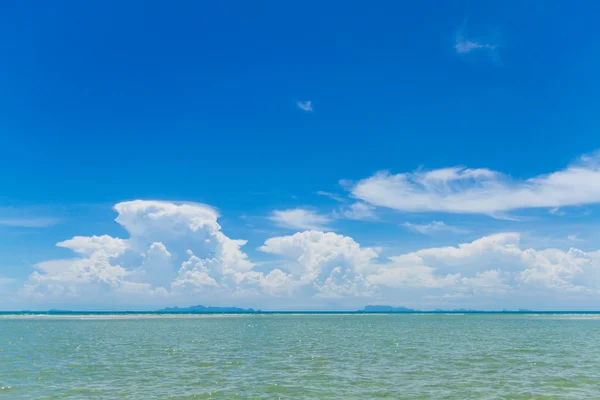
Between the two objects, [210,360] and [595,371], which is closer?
[595,371]

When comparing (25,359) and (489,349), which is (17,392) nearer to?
(25,359)

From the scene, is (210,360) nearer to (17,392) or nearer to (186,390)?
(186,390)

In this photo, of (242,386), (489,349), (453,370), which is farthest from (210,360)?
(489,349)

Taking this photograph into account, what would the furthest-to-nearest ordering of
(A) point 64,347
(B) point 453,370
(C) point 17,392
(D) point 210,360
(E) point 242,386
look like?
(A) point 64,347, (D) point 210,360, (B) point 453,370, (E) point 242,386, (C) point 17,392

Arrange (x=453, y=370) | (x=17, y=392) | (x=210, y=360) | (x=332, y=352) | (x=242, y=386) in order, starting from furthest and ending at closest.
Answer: (x=332, y=352) < (x=210, y=360) < (x=453, y=370) < (x=242, y=386) < (x=17, y=392)

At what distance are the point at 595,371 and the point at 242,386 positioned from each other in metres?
35.4

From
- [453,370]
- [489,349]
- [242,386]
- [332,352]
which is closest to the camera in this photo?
[242,386]

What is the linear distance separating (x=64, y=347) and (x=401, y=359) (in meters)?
52.0

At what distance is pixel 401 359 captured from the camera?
5591 cm

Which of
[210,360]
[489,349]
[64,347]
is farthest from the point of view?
[64,347]

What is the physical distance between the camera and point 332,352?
64312 mm

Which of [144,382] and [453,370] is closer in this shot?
[144,382]

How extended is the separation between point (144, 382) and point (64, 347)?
41198 mm

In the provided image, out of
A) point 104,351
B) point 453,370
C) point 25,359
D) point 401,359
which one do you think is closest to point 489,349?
point 401,359
